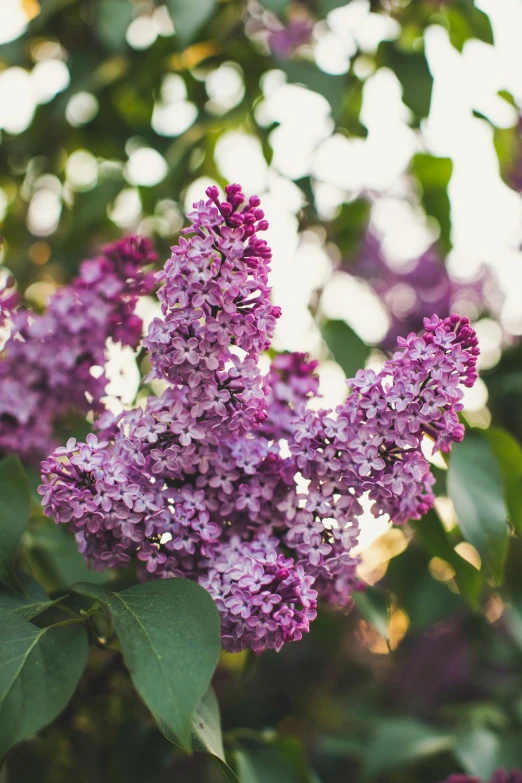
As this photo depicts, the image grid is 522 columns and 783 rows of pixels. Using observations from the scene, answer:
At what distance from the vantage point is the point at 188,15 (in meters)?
1.34

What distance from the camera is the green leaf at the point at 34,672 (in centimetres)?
62

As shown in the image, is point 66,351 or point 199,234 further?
point 66,351

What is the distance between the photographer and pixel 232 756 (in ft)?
3.54

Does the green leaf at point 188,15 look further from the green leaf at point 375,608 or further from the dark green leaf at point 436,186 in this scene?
the green leaf at point 375,608

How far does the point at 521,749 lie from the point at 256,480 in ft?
3.25

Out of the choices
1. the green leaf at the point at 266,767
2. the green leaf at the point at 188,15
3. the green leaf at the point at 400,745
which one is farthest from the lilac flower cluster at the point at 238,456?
the green leaf at the point at 400,745

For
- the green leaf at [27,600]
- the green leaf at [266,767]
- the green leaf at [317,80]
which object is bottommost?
the green leaf at [266,767]

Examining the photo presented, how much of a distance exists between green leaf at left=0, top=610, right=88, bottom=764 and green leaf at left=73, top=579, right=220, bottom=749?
0.05 m

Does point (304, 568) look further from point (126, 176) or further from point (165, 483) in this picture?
point (126, 176)

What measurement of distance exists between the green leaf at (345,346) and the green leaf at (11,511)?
0.58 metres

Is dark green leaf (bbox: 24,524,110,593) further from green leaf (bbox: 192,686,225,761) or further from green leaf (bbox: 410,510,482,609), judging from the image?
green leaf (bbox: 410,510,482,609)

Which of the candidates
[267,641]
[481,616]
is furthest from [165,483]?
[481,616]

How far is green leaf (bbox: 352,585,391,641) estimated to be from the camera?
1.10 m

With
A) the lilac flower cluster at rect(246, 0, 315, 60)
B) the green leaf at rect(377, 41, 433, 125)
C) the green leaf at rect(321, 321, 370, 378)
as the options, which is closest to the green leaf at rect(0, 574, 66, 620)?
the green leaf at rect(321, 321, 370, 378)
